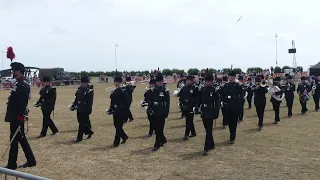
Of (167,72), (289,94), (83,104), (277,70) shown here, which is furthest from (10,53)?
(167,72)

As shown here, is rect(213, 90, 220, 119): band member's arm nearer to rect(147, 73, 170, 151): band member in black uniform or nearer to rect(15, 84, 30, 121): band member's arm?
rect(147, 73, 170, 151): band member in black uniform

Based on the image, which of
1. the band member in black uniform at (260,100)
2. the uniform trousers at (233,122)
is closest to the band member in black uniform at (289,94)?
the band member in black uniform at (260,100)

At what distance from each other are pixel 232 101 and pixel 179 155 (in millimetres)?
2780

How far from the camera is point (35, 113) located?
2103 centimetres

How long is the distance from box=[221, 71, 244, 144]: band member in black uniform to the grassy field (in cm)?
54

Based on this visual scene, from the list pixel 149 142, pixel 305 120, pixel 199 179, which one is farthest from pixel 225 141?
pixel 305 120

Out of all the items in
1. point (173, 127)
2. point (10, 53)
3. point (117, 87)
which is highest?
point (10, 53)

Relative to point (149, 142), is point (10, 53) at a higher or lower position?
higher

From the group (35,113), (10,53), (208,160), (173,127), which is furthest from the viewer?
(35,113)

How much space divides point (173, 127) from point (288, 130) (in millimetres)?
4312

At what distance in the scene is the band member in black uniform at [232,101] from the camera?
38.8 feet

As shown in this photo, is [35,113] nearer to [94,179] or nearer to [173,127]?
[173,127]

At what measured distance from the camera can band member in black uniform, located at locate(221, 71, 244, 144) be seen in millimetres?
11820

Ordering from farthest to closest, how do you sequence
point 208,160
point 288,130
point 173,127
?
point 173,127 → point 288,130 → point 208,160
